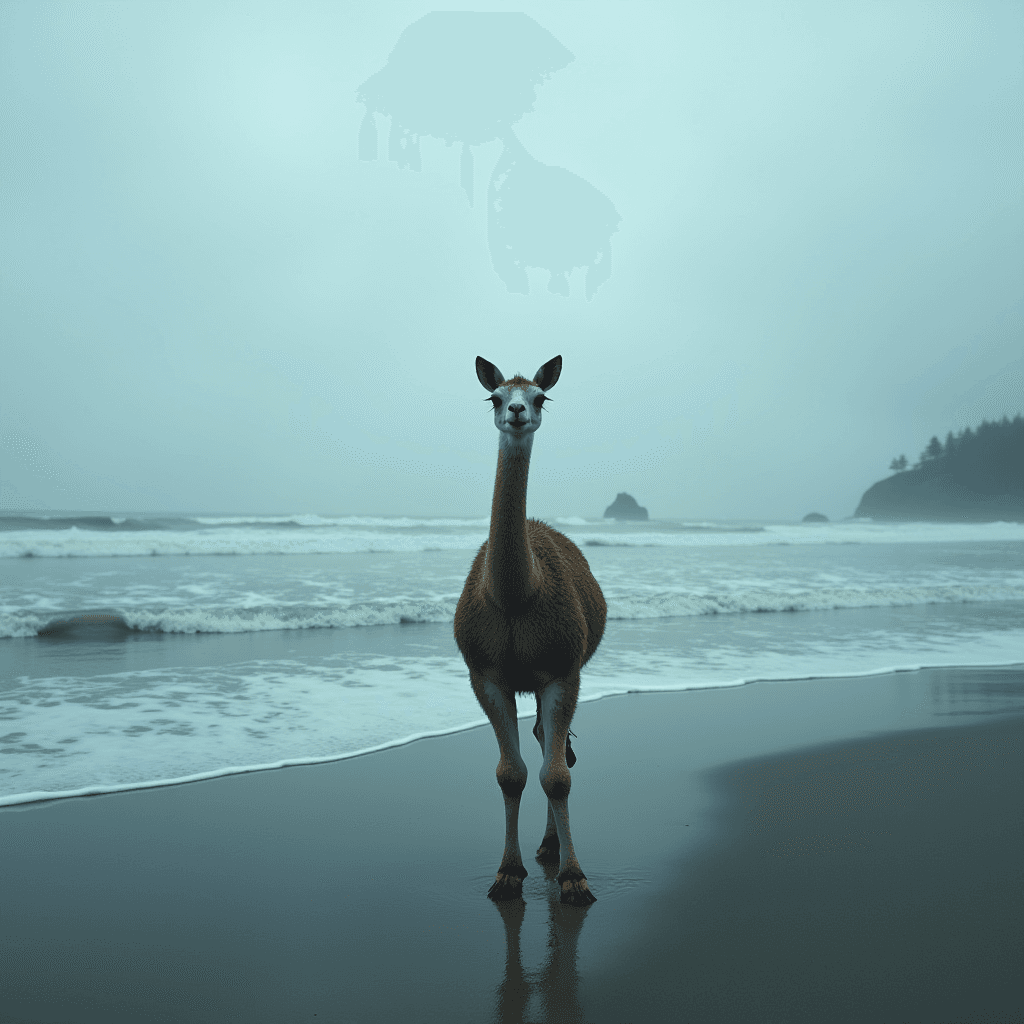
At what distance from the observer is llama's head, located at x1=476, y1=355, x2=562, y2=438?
10.4 ft

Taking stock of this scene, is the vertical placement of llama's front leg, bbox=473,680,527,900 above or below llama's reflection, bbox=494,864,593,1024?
above

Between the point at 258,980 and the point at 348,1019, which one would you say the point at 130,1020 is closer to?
the point at 258,980

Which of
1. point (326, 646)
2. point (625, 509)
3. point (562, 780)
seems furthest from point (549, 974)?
point (625, 509)

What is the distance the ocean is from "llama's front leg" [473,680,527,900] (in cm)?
234

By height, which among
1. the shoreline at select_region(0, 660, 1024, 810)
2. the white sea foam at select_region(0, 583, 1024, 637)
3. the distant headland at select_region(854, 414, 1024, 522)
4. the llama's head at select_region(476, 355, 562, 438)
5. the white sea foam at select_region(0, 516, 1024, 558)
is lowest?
the shoreline at select_region(0, 660, 1024, 810)

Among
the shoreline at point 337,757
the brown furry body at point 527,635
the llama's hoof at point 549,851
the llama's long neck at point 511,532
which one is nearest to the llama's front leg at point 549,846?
the llama's hoof at point 549,851

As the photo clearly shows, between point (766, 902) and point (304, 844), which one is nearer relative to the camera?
point (766, 902)

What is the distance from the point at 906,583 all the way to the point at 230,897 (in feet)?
59.6

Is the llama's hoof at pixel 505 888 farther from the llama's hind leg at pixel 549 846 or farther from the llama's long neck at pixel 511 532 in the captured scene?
the llama's long neck at pixel 511 532

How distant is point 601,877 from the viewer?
3.52 meters

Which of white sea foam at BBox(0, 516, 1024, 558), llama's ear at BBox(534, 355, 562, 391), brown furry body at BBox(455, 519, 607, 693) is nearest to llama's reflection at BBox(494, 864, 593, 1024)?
brown furry body at BBox(455, 519, 607, 693)

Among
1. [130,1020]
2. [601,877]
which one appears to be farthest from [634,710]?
[130,1020]

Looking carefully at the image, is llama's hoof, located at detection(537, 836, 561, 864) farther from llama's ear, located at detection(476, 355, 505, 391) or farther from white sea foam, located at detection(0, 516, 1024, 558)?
white sea foam, located at detection(0, 516, 1024, 558)

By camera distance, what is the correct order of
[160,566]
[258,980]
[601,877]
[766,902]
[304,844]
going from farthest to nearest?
[160,566] < [304,844] < [601,877] < [766,902] < [258,980]
